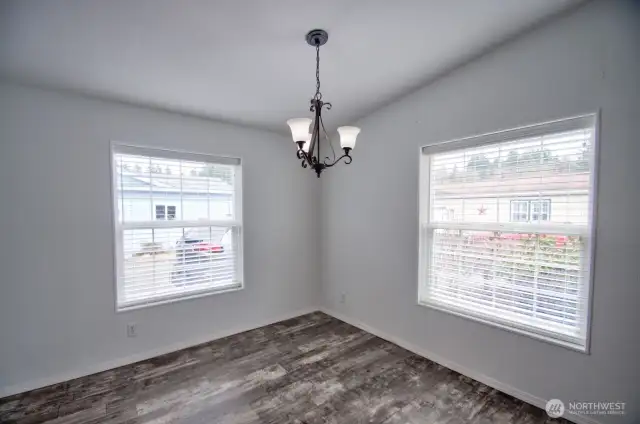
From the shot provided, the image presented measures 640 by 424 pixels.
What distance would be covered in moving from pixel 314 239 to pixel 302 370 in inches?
68.5

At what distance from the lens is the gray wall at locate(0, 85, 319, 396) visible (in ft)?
7.36

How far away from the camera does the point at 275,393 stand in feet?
7.57

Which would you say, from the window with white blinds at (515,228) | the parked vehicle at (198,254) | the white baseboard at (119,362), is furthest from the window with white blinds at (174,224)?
the window with white blinds at (515,228)

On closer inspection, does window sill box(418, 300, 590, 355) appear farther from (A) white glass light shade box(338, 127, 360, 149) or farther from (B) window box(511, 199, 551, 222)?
(A) white glass light shade box(338, 127, 360, 149)

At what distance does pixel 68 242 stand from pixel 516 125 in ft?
11.9

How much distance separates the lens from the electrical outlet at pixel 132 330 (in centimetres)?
272

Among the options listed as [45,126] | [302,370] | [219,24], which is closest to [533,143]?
[219,24]

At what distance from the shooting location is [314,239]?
4035mm

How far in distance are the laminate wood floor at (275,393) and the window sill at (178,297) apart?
51 centimetres

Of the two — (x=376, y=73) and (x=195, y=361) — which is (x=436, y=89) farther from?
(x=195, y=361)

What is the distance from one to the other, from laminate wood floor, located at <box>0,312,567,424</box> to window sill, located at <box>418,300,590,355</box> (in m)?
0.49

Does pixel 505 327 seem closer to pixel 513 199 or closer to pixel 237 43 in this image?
pixel 513 199

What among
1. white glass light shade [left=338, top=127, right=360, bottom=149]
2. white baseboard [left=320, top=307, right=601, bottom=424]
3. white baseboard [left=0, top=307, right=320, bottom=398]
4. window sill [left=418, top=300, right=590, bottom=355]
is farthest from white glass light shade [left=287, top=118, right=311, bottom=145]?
white baseboard [left=0, top=307, right=320, bottom=398]

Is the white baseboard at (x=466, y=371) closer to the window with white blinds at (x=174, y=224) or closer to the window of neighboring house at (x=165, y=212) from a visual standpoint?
the window with white blinds at (x=174, y=224)
